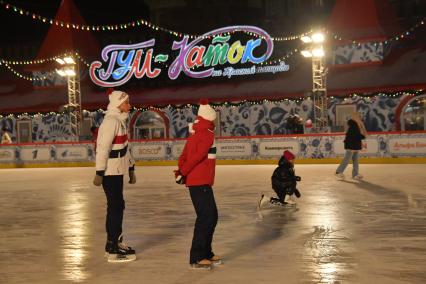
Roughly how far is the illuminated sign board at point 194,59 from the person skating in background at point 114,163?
23.1 meters

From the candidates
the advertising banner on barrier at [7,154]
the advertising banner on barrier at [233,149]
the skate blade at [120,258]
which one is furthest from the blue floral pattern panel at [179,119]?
the skate blade at [120,258]

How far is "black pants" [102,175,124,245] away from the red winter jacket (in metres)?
0.79

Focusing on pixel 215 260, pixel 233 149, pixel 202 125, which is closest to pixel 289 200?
pixel 215 260

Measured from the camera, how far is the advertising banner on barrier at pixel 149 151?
25.1 metres

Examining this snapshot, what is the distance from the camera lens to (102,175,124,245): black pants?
6261 millimetres

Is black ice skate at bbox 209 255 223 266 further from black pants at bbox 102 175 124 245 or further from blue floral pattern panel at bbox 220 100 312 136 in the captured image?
blue floral pattern panel at bbox 220 100 312 136

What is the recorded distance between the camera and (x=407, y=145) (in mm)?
21391

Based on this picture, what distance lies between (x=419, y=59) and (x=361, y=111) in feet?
9.92

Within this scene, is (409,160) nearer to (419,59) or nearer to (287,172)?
(419,59)

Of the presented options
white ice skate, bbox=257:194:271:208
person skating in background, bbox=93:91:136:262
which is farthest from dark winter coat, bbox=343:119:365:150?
person skating in background, bbox=93:91:136:262

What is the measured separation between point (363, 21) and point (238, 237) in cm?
2254

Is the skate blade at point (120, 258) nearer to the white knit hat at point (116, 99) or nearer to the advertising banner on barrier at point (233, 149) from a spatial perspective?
the white knit hat at point (116, 99)

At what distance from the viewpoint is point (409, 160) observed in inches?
835

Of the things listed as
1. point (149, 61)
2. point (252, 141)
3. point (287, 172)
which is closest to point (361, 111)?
point (252, 141)
